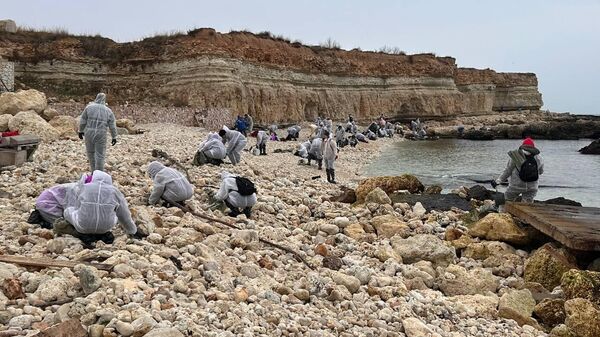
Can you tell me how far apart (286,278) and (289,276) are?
11 cm

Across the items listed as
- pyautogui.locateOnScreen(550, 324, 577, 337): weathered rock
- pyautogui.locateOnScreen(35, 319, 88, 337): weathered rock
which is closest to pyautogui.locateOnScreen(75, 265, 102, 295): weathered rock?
pyautogui.locateOnScreen(35, 319, 88, 337): weathered rock

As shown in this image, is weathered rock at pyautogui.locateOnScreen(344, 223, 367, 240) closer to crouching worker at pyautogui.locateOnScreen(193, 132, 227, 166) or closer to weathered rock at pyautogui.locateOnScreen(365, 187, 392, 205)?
weathered rock at pyautogui.locateOnScreen(365, 187, 392, 205)

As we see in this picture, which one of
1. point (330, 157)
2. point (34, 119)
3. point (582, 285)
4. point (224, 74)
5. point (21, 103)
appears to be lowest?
point (582, 285)

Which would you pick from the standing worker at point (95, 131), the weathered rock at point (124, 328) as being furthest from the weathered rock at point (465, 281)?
the standing worker at point (95, 131)

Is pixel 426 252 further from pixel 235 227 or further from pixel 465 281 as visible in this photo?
pixel 235 227

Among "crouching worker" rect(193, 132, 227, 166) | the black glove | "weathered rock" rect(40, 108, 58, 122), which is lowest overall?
the black glove

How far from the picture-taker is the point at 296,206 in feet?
34.9

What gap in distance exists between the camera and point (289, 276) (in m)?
6.11

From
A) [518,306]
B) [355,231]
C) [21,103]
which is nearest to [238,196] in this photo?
[355,231]

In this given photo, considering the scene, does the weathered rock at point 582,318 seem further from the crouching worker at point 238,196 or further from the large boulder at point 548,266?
the crouching worker at point 238,196

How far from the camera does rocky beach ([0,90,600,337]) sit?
4348mm

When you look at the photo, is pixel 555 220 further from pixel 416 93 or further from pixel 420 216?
pixel 416 93

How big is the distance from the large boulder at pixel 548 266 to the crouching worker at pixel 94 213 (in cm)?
564

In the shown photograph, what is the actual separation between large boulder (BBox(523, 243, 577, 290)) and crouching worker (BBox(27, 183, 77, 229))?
6.47m
